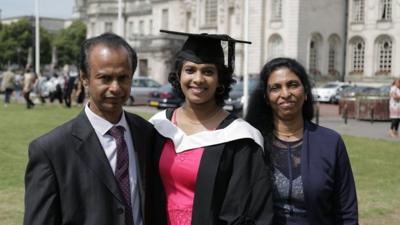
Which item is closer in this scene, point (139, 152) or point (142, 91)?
point (139, 152)

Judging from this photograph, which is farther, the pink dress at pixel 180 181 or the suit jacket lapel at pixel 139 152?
the pink dress at pixel 180 181

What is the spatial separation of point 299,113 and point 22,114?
1750cm

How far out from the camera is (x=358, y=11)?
45.6 meters

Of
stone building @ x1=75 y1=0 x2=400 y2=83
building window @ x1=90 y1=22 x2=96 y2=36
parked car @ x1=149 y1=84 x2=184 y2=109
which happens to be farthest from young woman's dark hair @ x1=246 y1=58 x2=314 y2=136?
building window @ x1=90 y1=22 x2=96 y2=36

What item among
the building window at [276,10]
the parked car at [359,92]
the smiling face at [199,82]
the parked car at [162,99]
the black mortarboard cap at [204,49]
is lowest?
the parked car at [162,99]

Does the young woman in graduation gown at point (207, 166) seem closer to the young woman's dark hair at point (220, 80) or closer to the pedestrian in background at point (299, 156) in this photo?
the young woman's dark hair at point (220, 80)

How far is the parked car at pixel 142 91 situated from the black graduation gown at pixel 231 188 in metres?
23.0

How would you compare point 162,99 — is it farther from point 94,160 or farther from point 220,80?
point 94,160

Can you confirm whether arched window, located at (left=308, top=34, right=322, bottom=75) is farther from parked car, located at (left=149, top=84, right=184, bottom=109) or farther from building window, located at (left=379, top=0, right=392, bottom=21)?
parked car, located at (left=149, top=84, right=184, bottom=109)

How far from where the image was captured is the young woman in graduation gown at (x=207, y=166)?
305cm

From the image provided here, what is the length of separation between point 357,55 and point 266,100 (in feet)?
144

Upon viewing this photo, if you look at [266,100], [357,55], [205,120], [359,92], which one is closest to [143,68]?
[357,55]

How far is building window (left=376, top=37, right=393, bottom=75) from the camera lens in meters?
42.8

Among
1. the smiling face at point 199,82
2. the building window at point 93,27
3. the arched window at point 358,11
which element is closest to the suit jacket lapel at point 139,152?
the smiling face at point 199,82
